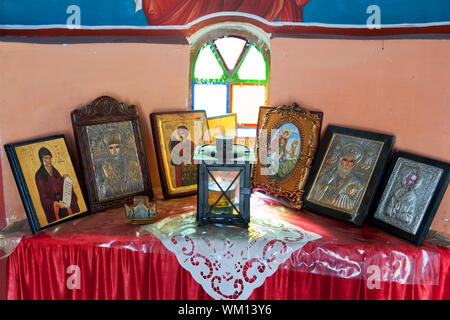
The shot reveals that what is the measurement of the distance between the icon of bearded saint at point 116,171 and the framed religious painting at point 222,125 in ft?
1.75

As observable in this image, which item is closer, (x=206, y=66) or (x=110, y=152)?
(x=110, y=152)

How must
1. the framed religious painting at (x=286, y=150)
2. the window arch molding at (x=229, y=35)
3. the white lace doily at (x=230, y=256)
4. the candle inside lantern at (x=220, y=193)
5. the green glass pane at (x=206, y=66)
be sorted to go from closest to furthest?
the white lace doily at (x=230, y=256) < the candle inside lantern at (x=220, y=193) < the framed religious painting at (x=286, y=150) < the window arch molding at (x=229, y=35) < the green glass pane at (x=206, y=66)

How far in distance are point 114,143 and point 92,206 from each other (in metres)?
0.39

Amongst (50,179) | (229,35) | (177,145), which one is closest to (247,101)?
(229,35)

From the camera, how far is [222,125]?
2977mm

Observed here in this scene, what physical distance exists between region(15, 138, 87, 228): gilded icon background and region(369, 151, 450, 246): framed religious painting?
1653 mm

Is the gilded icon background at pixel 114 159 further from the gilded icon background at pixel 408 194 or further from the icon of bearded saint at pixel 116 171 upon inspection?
the gilded icon background at pixel 408 194

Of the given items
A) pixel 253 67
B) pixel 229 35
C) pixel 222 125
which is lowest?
pixel 222 125

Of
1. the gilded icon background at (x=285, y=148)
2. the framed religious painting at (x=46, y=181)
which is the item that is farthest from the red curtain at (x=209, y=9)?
the framed religious painting at (x=46, y=181)

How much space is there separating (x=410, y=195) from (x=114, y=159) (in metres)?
1.64

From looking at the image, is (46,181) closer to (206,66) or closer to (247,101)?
(206,66)

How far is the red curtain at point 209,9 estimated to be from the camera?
9.00 ft
